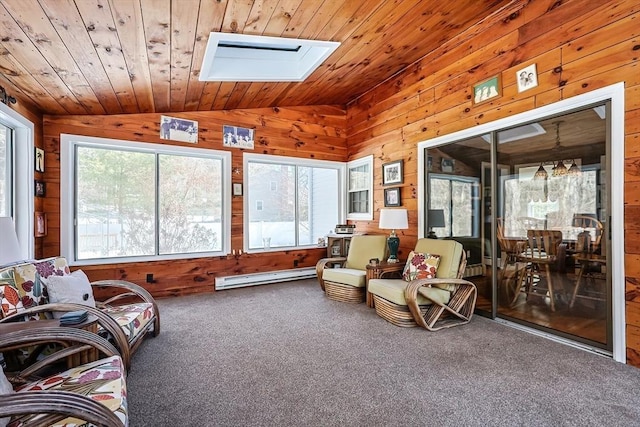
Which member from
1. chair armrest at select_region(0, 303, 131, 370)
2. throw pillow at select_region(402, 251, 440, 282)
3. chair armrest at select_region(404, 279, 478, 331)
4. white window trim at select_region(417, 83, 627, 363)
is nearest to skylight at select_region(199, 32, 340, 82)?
chair armrest at select_region(0, 303, 131, 370)

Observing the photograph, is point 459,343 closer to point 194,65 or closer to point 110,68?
point 194,65

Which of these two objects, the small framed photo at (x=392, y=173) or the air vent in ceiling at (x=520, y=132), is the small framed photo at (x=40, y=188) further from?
the air vent in ceiling at (x=520, y=132)

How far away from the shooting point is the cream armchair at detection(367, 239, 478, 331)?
124 inches

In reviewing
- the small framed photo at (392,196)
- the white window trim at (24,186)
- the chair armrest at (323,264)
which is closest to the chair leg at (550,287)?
the small framed photo at (392,196)

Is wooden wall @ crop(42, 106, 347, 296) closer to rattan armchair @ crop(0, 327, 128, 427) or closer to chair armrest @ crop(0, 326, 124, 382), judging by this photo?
rattan armchair @ crop(0, 327, 128, 427)

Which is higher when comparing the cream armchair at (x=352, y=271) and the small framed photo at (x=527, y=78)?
the small framed photo at (x=527, y=78)

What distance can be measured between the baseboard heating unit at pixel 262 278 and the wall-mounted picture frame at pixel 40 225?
217 centimetres

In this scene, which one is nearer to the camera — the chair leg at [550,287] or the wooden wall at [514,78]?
the wooden wall at [514,78]

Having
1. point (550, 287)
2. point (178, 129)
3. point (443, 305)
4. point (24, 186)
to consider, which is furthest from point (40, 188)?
point (550, 287)

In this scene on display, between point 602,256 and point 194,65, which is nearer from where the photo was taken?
point 602,256

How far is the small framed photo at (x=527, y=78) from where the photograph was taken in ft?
9.96

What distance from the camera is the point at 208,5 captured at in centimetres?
220

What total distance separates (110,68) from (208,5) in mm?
1203

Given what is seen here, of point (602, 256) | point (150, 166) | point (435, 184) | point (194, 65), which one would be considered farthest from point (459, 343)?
point (150, 166)
